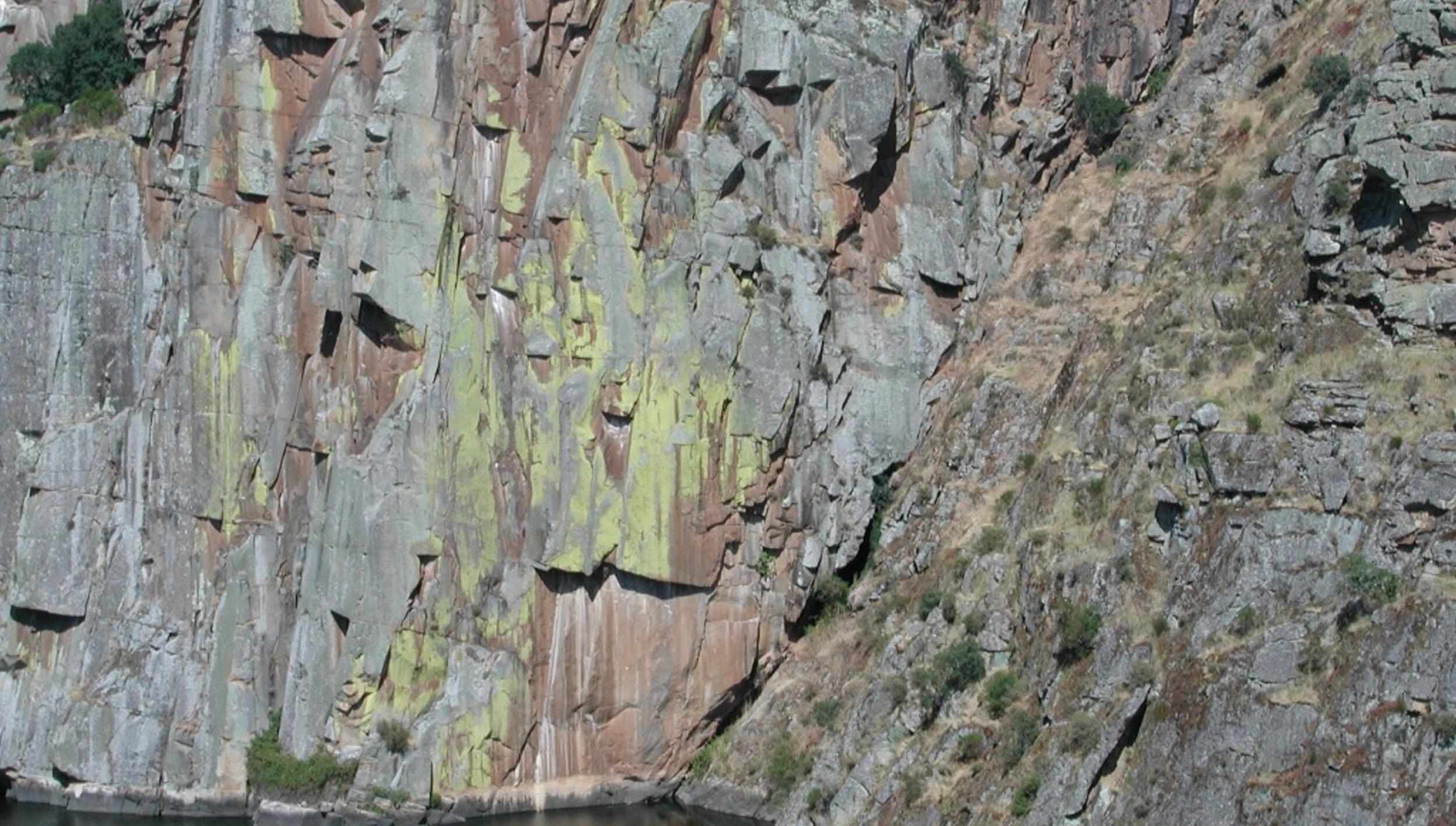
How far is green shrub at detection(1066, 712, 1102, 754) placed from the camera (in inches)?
1778

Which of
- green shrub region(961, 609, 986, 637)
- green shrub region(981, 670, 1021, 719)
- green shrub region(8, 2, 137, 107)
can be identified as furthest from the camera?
→ green shrub region(8, 2, 137, 107)

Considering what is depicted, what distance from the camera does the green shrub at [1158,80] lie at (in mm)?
61938

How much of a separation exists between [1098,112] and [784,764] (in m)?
19.2

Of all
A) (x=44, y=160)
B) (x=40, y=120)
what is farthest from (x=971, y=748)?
(x=40, y=120)

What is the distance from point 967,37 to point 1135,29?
4.52 meters

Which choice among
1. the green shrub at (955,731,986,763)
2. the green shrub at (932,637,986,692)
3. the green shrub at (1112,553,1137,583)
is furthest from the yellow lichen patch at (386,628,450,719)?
the green shrub at (1112,553,1137,583)

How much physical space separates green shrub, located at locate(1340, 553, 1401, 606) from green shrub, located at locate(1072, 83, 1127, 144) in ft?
69.7

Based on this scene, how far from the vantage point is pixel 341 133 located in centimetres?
5778

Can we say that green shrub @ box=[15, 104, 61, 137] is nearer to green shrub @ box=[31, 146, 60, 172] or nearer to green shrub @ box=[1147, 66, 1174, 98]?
green shrub @ box=[31, 146, 60, 172]

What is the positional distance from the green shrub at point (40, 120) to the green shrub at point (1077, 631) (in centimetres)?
3003

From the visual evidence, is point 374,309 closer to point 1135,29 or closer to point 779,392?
point 779,392

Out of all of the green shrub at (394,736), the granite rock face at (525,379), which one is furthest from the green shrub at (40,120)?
the green shrub at (394,736)

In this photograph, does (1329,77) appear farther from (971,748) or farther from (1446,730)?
(1446,730)

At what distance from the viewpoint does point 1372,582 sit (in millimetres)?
42312
